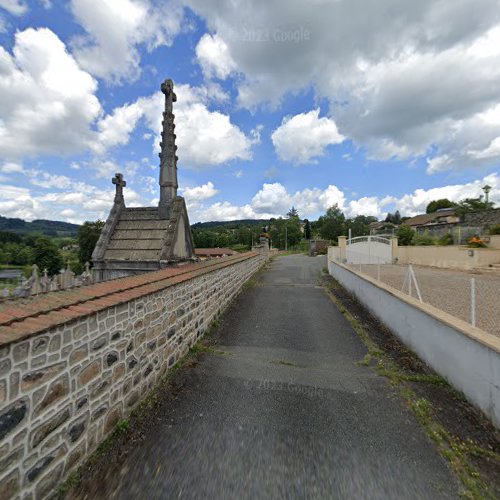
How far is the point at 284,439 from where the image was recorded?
2775 millimetres

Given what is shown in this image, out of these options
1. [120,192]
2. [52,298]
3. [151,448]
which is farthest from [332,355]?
[120,192]

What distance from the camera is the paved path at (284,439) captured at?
7.34ft

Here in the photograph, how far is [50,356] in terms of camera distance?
214 cm

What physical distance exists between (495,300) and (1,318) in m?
8.48

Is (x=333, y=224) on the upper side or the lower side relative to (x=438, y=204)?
lower

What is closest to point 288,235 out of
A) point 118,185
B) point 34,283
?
point 118,185

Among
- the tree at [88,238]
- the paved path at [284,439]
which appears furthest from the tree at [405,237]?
the tree at [88,238]

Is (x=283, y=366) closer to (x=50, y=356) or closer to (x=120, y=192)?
(x=50, y=356)

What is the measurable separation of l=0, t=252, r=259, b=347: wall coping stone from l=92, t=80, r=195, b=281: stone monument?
224cm

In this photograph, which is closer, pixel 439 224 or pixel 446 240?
pixel 446 240

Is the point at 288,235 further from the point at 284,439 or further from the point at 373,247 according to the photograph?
the point at 284,439

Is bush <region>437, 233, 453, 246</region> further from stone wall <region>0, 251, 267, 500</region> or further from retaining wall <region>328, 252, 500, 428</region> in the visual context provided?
stone wall <region>0, 251, 267, 500</region>

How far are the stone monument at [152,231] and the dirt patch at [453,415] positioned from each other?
4.90m

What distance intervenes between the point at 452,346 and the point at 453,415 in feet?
3.15
